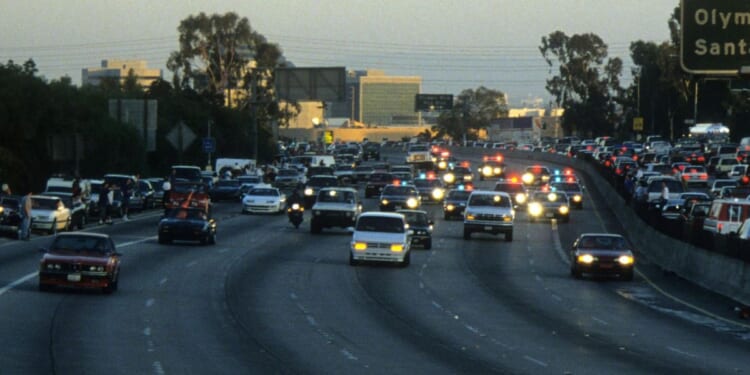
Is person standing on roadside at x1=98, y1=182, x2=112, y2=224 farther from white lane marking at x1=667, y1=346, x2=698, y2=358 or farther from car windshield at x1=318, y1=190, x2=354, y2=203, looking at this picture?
white lane marking at x1=667, y1=346, x2=698, y2=358

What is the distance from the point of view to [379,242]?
4384 cm

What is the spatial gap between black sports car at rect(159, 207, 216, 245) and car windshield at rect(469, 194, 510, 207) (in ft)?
Result: 40.4

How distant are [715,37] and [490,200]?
2923 centimetres

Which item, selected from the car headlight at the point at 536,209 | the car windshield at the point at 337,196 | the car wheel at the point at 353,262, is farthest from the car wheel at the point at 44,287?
the car headlight at the point at 536,209

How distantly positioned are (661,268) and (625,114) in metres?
146

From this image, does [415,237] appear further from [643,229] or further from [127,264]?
[127,264]

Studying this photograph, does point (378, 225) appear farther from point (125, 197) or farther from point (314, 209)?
point (125, 197)

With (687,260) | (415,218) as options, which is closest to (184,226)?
(415,218)

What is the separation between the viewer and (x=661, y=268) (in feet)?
154

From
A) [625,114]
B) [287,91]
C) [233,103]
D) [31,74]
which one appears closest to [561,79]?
[625,114]

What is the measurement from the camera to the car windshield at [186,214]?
4941cm

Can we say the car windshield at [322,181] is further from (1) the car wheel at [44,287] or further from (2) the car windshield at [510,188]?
(1) the car wheel at [44,287]

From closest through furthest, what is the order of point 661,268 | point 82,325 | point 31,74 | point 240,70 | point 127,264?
point 82,325
point 127,264
point 661,268
point 31,74
point 240,70

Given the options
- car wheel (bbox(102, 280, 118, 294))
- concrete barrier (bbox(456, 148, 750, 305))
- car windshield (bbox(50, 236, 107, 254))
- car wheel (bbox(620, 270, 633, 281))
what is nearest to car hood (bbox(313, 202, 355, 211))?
concrete barrier (bbox(456, 148, 750, 305))
